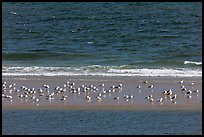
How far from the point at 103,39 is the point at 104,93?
662 inches

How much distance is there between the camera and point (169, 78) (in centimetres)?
2184

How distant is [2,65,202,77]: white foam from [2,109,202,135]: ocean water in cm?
705

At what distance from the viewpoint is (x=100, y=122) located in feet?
47.5

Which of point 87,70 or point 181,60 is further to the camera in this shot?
point 181,60

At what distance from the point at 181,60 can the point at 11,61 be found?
6.57m

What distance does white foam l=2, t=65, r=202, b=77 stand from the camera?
75.8 feet

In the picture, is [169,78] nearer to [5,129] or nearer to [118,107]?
[118,107]

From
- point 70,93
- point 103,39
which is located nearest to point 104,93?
point 70,93

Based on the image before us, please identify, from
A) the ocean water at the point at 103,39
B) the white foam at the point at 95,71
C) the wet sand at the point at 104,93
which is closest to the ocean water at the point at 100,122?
the wet sand at the point at 104,93

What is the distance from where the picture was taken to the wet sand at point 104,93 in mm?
16828

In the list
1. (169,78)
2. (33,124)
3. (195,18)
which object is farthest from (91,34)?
(33,124)

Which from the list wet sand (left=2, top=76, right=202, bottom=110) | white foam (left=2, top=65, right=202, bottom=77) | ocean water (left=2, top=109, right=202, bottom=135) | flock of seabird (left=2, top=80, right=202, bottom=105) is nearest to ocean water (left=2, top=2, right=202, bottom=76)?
white foam (left=2, top=65, right=202, bottom=77)

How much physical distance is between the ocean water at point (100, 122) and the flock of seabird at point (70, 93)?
154cm

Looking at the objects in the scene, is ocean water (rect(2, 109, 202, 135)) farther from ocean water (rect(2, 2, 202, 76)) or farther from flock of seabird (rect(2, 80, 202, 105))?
ocean water (rect(2, 2, 202, 76))
